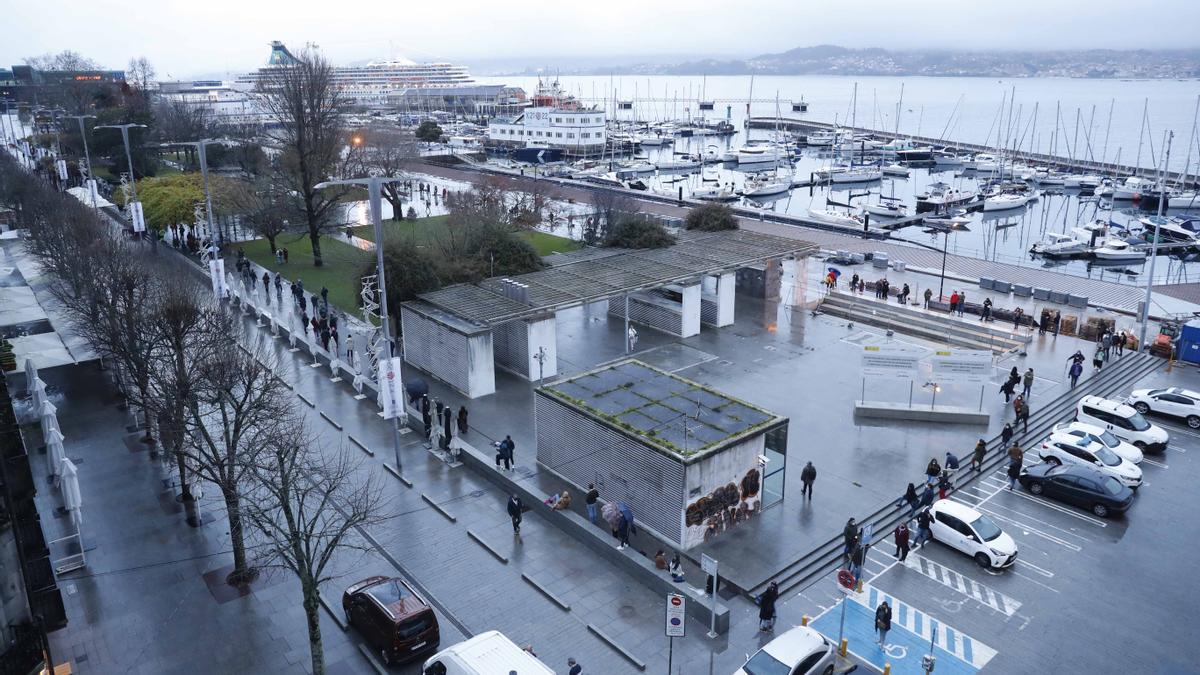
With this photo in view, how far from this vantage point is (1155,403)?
2350 centimetres

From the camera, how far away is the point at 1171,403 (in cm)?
2322

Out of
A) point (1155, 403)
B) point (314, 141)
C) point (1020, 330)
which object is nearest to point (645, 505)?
point (1155, 403)

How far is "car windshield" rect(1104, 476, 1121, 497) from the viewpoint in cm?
1826

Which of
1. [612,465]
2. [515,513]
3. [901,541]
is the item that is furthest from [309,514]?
[901,541]

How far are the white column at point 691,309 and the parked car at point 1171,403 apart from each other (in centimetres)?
1427

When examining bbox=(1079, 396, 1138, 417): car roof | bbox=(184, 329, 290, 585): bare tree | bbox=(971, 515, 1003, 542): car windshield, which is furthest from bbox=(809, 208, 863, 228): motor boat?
bbox=(184, 329, 290, 585): bare tree

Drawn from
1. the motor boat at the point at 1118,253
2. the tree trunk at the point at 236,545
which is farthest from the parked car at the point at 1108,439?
the motor boat at the point at 1118,253

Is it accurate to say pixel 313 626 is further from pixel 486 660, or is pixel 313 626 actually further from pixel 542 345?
pixel 542 345

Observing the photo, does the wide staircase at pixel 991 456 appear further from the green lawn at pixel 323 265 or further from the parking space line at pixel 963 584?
the green lawn at pixel 323 265

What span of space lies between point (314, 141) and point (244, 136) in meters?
36.0

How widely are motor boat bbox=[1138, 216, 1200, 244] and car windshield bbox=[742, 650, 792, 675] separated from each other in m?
54.5

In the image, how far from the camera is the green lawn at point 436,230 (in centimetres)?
4469

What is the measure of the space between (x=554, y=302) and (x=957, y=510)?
13857 millimetres

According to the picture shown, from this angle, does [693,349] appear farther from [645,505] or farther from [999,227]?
[999,227]
